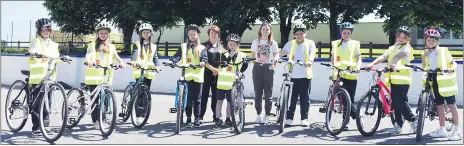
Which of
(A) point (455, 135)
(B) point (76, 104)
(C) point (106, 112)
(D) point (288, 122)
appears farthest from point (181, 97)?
(A) point (455, 135)

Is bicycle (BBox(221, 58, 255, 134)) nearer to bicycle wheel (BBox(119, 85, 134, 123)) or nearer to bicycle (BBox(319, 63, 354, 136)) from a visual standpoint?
bicycle (BBox(319, 63, 354, 136))

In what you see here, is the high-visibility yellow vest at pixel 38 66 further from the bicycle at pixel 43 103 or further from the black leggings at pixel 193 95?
the black leggings at pixel 193 95

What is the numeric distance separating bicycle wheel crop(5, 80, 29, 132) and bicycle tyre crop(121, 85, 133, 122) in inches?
60.5

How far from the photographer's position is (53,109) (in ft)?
21.6

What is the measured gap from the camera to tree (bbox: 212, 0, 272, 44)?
74.1ft

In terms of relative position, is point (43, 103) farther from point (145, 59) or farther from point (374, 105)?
point (374, 105)

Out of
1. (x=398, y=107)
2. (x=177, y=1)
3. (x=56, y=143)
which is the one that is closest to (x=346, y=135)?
(x=398, y=107)

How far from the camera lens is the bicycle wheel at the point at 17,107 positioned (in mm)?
6973

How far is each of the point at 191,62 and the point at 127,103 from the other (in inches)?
52.1

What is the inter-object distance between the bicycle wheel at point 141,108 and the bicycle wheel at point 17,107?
1.59 m

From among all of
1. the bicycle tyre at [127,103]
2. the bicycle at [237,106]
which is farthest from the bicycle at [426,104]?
the bicycle tyre at [127,103]

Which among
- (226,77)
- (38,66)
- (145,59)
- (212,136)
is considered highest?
(145,59)

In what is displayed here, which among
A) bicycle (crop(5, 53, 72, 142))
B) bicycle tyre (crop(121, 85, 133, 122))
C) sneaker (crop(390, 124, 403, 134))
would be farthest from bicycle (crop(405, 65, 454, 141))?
bicycle (crop(5, 53, 72, 142))

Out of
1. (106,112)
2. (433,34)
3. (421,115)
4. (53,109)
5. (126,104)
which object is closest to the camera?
(421,115)
